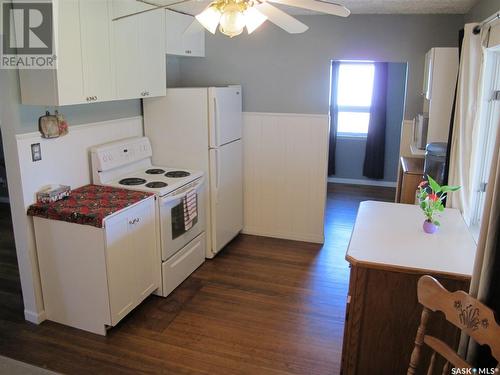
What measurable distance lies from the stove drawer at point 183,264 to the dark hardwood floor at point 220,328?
70 mm

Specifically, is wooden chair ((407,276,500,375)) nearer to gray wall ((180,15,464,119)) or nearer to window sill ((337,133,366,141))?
gray wall ((180,15,464,119))

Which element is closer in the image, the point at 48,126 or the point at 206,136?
the point at 48,126

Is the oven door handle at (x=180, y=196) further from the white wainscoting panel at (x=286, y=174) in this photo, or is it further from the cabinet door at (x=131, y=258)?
the white wainscoting panel at (x=286, y=174)

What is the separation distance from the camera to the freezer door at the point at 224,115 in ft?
12.6

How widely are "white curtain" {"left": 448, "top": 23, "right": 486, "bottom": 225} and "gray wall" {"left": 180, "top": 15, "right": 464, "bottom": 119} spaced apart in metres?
1.31

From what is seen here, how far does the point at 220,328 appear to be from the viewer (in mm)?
3041

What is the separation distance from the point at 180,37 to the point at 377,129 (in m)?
3.88

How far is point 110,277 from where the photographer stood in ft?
9.20

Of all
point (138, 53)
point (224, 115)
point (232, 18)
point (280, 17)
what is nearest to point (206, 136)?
point (224, 115)

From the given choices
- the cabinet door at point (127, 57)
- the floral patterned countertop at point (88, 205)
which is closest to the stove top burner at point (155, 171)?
the floral patterned countertop at point (88, 205)

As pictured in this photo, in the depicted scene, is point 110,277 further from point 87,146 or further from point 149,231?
point 87,146

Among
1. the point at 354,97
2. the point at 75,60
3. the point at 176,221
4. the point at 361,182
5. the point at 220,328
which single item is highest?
the point at 75,60

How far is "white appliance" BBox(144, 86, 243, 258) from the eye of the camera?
386cm

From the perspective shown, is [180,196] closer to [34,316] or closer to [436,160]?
[34,316]
